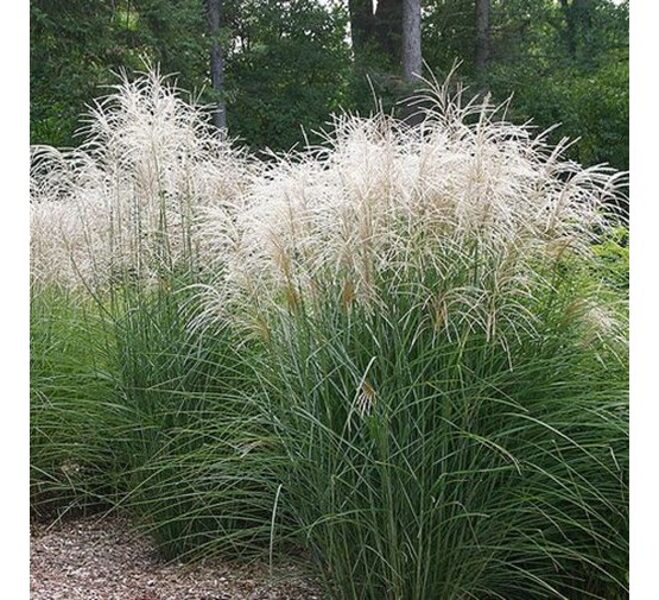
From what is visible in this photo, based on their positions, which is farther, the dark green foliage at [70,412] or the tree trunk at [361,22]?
the tree trunk at [361,22]

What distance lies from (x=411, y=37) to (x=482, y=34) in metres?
2.80

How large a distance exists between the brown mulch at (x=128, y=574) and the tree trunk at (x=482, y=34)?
14.6 m

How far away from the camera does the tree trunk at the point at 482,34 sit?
17.3m

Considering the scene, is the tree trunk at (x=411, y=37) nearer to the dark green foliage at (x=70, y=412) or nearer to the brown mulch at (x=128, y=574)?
the dark green foliage at (x=70, y=412)

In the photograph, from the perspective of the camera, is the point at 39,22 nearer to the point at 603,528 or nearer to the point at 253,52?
the point at 253,52

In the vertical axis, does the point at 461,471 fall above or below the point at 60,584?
above

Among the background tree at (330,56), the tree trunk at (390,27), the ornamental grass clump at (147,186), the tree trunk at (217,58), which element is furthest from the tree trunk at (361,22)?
the ornamental grass clump at (147,186)

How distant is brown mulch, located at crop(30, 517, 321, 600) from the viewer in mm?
3217

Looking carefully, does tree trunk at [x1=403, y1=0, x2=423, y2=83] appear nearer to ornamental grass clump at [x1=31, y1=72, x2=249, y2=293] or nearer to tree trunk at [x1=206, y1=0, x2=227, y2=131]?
tree trunk at [x1=206, y1=0, x2=227, y2=131]

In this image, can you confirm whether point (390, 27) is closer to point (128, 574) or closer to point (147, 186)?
point (147, 186)

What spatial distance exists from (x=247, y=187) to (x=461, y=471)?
6.20ft

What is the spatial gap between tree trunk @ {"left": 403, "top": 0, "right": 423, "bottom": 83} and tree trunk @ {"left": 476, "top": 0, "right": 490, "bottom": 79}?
95.2 inches
